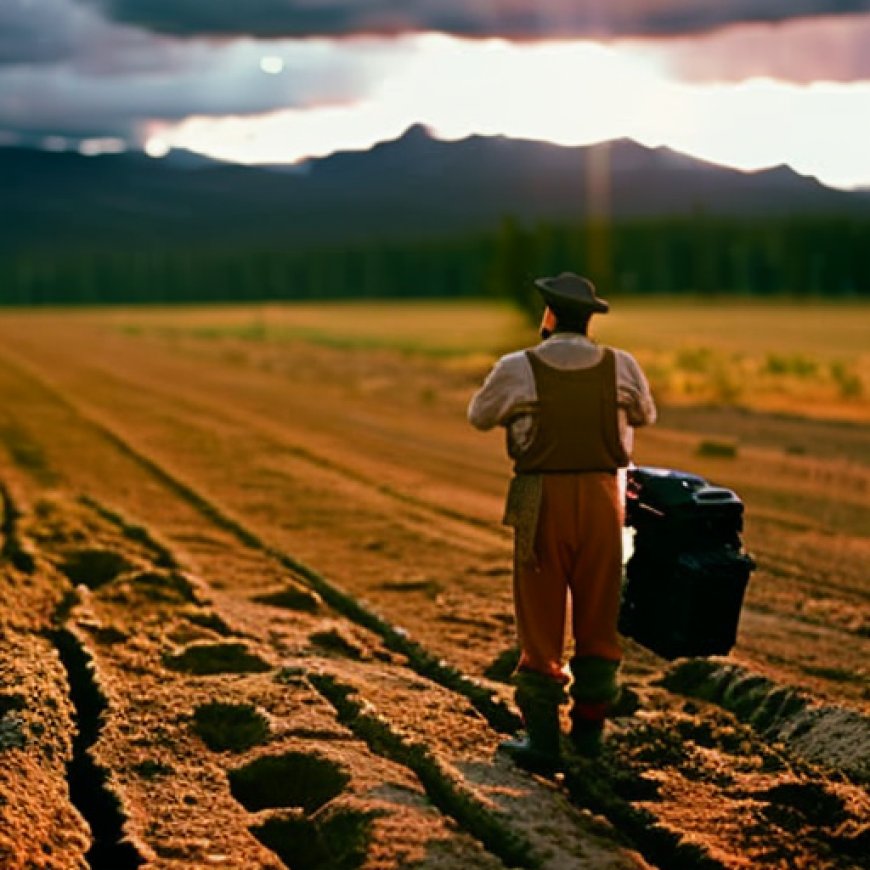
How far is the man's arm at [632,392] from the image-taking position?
6148 millimetres

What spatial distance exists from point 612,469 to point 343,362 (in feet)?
117

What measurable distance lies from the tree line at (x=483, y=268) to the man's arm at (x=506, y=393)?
3555 inches

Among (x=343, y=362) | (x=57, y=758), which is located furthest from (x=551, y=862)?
(x=343, y=362)

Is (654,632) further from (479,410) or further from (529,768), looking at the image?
(479,410)

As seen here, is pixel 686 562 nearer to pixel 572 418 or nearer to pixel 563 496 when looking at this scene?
pixel 563 496

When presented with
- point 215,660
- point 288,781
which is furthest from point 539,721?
point 215,660

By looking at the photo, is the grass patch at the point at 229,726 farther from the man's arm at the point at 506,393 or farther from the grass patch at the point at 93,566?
the grass patch at the point at 93,566

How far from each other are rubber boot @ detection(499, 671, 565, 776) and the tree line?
90.3m

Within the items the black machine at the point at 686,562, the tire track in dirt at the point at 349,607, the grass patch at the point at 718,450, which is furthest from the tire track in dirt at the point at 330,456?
the black machine at the point at 686,562

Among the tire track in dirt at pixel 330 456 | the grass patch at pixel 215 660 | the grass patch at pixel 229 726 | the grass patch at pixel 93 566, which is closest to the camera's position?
the grass patch at pixel 229 726

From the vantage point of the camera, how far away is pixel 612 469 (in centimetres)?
615

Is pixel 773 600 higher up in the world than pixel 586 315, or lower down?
lower down

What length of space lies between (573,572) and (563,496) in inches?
12.7

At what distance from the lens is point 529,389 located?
6047 millimetres
